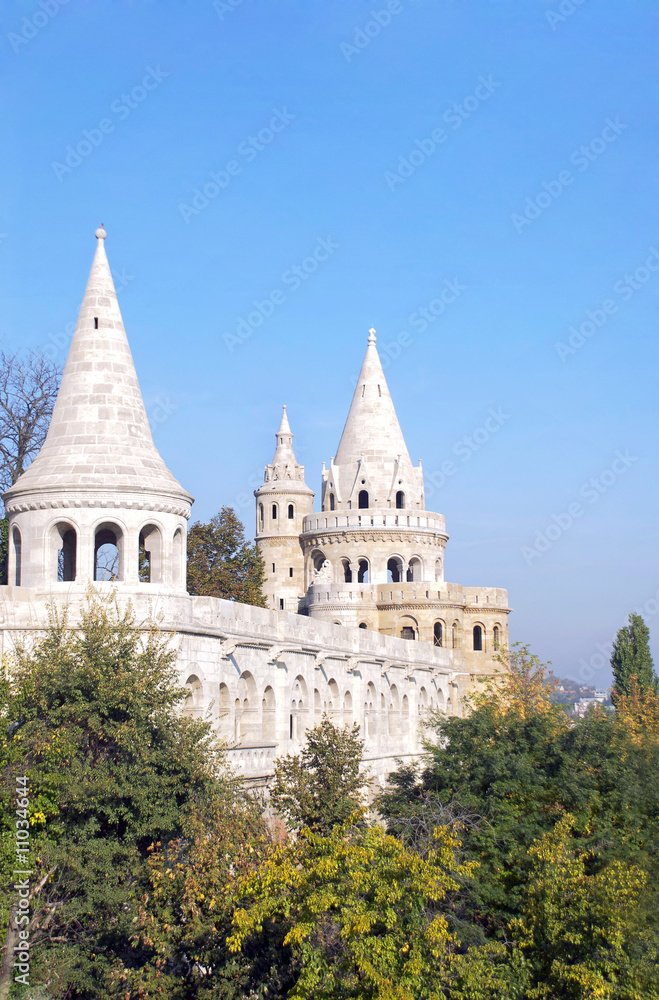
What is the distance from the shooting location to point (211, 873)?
1694cm

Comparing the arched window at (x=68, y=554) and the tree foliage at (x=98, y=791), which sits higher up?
the arched window at (x=68, y=554)

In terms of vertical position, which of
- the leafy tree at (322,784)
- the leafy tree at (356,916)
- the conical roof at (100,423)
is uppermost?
the conical roof at (100,423)

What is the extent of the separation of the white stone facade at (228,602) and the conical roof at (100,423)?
0.03m

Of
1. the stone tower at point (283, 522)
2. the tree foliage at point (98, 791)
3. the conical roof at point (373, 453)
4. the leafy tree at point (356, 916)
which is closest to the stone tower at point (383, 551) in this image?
the conical roof at point (373, 453)

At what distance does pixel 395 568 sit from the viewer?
50.9m

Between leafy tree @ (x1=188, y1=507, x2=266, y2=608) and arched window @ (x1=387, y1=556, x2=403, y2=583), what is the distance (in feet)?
18.9

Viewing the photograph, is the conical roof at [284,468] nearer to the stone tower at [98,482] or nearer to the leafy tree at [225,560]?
the leafy tree at [225,560]

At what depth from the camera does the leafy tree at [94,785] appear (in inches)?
669

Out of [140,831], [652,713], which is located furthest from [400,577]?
[140,831]

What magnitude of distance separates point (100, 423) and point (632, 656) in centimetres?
4716

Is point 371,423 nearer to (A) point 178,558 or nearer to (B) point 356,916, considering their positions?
(A) point 178,558

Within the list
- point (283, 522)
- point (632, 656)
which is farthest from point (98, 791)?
point (632, 656)

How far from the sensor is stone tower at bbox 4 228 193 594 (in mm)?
21141

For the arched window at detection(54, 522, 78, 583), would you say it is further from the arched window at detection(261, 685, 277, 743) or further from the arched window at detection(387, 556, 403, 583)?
the arched window at detection(387, 556, 403, 583)
